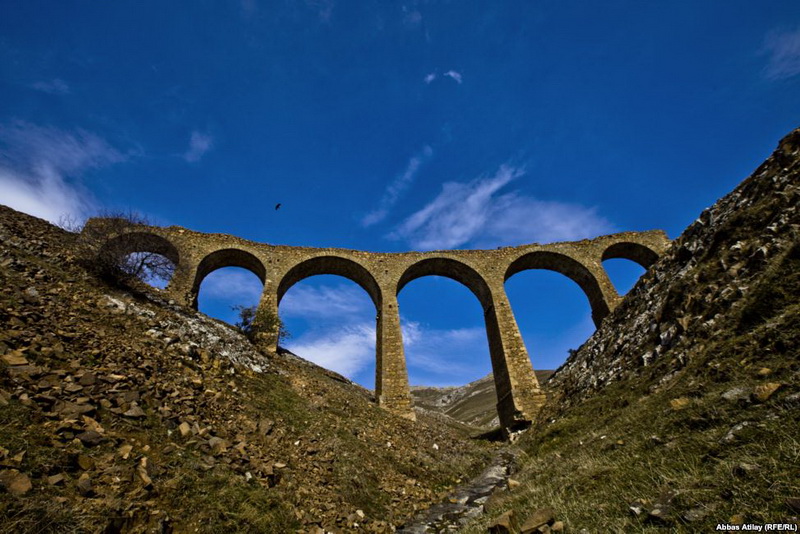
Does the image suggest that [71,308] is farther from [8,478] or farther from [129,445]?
[8,478]

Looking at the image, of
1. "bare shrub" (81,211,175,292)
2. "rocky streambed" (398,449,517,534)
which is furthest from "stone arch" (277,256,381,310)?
"rocky streambed" (398,449,517,534)

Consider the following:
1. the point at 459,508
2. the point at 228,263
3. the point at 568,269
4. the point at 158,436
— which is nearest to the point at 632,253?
the point at 568,269

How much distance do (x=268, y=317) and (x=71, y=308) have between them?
10.3m

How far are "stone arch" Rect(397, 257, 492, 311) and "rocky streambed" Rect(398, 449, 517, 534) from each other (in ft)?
49.6

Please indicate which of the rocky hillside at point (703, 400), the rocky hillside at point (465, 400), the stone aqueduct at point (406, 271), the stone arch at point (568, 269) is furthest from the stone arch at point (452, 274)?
the rocky hillside at point (465, 400)

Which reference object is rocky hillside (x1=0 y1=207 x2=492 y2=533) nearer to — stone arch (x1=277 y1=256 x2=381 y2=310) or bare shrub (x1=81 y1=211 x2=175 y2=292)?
bare shrub (x1=81 y1=211 x2=175 y2=292)

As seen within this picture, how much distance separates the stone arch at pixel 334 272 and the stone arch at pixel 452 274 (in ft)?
6.04

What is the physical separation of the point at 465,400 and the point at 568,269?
4851 centimetres

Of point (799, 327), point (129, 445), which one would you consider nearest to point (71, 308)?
point (129, 445)

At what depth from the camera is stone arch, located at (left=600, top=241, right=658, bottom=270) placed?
25344mm

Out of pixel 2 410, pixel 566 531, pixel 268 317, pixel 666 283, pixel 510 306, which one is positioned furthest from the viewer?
pixel 510 306

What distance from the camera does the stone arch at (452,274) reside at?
77.4ft

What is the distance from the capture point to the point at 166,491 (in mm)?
4371

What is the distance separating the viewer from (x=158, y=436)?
212 inches
